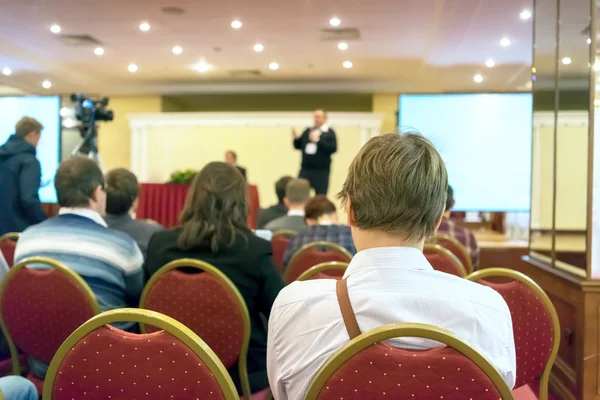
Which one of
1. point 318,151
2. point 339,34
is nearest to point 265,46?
point 339,34

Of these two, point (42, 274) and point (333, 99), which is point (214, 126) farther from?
point (42, 274)

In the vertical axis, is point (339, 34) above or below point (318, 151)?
above

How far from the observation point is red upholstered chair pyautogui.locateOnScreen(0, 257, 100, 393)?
170 cm

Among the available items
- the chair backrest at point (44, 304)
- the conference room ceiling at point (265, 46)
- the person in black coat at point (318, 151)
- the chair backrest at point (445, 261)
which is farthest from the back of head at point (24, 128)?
the person in black coat at point (318, 151)

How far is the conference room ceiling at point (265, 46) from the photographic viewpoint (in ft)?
19.2

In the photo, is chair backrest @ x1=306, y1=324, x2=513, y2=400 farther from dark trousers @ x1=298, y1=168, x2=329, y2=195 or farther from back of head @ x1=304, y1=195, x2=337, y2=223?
dark trousers @ x1=298, y1=168, x2=329, y2=195

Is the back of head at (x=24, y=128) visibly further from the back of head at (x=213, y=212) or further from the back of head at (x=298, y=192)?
the back of head at (x=213, y=212)

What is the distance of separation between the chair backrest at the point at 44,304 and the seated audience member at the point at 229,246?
0.32 m

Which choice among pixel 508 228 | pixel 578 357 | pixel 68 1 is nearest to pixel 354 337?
pixel 578 357

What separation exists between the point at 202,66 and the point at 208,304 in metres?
7.65

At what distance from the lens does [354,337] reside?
0.93 m

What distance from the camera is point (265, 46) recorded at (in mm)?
7457

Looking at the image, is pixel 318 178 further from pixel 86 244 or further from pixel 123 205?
pixel 86 244

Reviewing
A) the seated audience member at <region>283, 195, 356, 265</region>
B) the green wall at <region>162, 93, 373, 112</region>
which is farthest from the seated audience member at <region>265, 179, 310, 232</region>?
the green wall at <region>162, 93, 373, 112</region>
